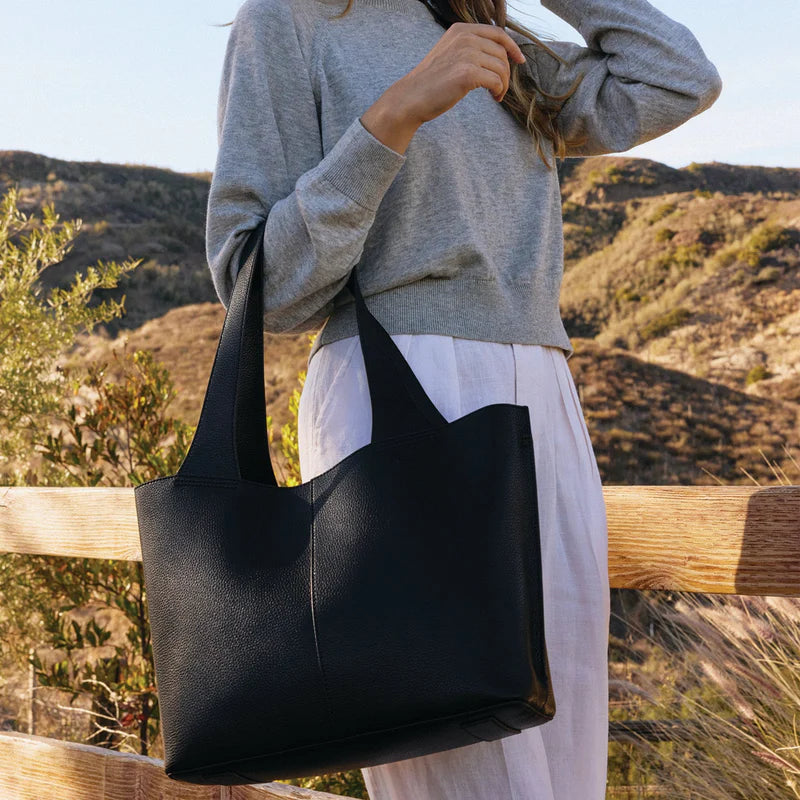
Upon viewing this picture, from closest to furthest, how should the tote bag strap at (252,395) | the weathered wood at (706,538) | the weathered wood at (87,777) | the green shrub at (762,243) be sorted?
the tote bag strap at (252,395) < the weathered wood at (706,538) < the weathered wood at (87,777) < the green shrub at (762,243)

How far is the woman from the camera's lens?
102 centimetres

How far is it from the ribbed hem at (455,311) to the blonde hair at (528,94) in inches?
10.6

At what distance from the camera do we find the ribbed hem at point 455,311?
1.12 metres

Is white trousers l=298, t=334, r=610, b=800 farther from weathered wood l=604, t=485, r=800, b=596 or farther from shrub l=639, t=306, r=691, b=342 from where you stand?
shrub l=639, t=306, r=691, b=342

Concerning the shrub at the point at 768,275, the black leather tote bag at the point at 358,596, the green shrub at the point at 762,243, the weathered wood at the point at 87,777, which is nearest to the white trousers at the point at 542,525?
the black leather tote bag at the point at 358,596

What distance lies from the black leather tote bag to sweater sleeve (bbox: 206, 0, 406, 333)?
0.43ft

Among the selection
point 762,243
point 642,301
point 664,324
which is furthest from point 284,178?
point 762,243

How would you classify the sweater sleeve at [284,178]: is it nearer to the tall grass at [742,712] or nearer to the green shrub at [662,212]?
the tall grass at [742,712]

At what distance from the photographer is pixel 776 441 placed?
17.9 meters

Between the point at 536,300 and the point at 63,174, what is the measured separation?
4324 centimetres

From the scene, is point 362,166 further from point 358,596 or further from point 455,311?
point 358,596

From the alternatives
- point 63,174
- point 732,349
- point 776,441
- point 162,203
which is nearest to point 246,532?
point 776,441

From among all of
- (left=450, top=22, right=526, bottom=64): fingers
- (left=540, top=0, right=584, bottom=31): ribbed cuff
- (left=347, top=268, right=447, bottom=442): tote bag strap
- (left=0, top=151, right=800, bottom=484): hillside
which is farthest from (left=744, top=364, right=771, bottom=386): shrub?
(left=347, top=268, right=447, bottom=442): tote bag strap

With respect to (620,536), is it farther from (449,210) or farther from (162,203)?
(162,203)
